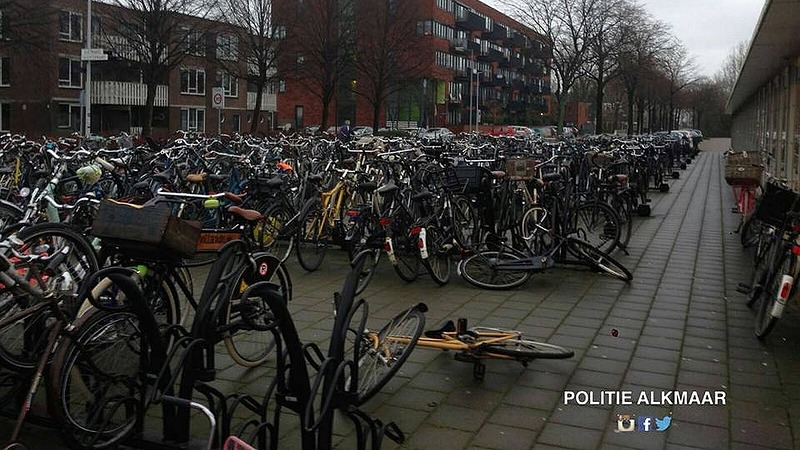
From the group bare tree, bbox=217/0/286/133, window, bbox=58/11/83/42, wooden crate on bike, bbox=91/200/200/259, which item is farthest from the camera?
window, bbox=58/11/83/42

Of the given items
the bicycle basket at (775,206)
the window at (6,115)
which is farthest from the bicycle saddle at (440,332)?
the window at (6,115)

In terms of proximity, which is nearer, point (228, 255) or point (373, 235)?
point (228, 255)

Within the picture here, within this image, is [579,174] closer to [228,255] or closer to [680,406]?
[680,406]

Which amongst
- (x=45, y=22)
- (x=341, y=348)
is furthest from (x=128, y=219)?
(x=45, y=22)

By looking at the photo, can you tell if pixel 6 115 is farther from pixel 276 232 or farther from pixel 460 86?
pixel 460 86

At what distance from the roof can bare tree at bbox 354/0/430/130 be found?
18585 millimetres

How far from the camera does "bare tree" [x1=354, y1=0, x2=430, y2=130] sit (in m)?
33.4

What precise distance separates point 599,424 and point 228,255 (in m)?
1.99

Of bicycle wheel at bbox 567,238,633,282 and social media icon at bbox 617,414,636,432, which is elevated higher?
bicycle wheel at bbox 567,238,633,282

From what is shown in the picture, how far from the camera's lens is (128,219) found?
3633mm

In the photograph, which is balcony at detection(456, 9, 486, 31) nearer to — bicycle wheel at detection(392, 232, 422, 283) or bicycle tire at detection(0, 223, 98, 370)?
bicycle wheel at detection(392, 232, 422, 283)

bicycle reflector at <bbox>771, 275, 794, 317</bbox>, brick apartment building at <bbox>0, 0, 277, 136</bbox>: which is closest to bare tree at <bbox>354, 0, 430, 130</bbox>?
brick apartment building at <bbox>0, 0, 277, 136</bbox>

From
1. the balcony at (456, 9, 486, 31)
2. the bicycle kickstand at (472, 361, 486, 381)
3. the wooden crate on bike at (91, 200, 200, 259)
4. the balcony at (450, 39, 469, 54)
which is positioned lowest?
the bicycle kickstand at (472, 361, 486, 381)

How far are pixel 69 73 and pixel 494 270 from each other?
39124 mm
